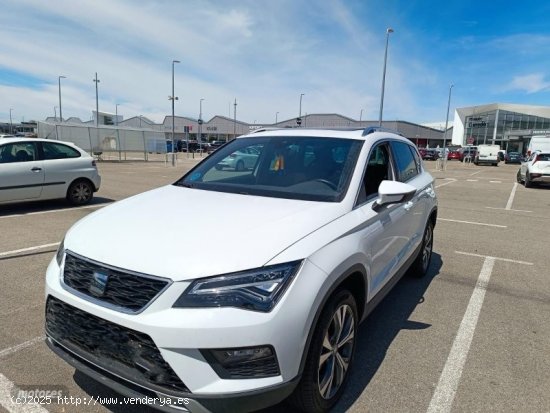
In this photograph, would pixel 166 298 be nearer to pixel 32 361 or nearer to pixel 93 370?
pixel 93 370

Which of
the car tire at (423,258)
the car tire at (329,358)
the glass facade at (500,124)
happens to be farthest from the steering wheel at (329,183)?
the glass facade at (500,124)

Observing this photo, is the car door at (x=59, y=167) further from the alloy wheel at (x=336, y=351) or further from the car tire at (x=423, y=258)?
the alloy wheel at (x=336, y=351)

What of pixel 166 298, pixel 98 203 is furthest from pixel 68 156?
pixel 166 298

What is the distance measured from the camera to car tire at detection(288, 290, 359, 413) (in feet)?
7.39

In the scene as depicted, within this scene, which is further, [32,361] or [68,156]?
[68,156]

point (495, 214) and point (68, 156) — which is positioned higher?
point (68, 156)

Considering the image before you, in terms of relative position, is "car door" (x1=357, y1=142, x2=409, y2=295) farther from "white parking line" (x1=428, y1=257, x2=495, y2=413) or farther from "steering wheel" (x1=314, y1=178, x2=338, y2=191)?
"white parking line" (x1=428, y1=257, x2=495, y2=413)

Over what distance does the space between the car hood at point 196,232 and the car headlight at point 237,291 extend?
0.04 meters

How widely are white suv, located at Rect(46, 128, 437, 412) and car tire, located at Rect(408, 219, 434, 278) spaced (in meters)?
1.97

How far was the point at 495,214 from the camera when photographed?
34.7ft

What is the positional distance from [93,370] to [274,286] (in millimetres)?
1120

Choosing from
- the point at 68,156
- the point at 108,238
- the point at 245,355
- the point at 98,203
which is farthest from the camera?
the point at 98,203

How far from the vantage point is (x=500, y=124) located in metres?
74.9

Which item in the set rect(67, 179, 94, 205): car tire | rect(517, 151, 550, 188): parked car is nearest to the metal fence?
rect(67, 179, 94, 205): car tire
